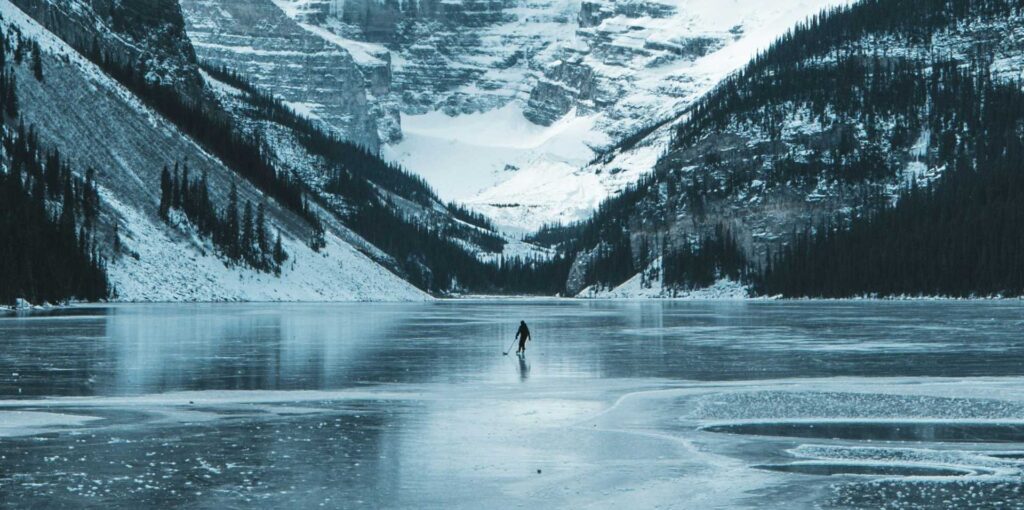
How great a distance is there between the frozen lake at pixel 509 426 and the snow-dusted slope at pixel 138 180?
296 ft

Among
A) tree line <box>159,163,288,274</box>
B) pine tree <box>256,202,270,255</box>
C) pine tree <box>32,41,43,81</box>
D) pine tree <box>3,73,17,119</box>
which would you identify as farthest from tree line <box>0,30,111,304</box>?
pine tree <box>256,202,270,255</box>

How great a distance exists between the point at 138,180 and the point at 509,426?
141m

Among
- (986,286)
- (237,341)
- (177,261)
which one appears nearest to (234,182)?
(177,261)

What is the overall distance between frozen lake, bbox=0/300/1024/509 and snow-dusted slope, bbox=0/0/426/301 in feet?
296

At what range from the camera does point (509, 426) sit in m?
33.3

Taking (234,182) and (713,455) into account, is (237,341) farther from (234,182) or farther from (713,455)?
(234,182)

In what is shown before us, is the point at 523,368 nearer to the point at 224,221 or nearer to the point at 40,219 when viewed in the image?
the point at 40,219

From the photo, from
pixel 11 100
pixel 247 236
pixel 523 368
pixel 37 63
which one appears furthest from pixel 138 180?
pixel 523 368

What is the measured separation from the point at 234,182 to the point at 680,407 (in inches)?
6352

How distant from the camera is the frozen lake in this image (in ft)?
79.5

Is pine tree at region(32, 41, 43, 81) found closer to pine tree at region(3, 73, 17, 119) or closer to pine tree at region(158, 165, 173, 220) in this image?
pine tree at region(3, 73, 17, 119)

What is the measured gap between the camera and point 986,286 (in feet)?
605

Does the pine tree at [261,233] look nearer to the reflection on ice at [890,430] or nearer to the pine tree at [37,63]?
the pine tree at [37,63]

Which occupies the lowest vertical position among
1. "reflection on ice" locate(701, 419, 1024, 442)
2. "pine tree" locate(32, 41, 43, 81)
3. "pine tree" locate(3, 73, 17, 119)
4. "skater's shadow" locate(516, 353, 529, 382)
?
"reflection on ice" locate(701, 419, 1024, 442)
